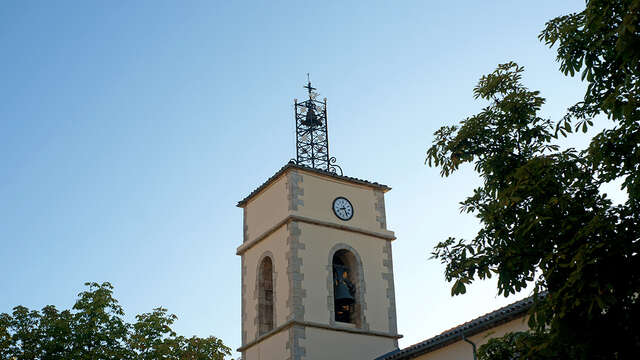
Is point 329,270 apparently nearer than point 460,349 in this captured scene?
No

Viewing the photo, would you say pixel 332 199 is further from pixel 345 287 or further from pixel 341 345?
pixel 341 345

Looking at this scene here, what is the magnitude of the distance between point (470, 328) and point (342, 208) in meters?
8.20

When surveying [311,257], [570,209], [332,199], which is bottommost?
[570,209]

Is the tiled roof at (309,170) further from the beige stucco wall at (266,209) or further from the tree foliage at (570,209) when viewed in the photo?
the tree foliage at (570,209)

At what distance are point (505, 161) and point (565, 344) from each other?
231 centimetres

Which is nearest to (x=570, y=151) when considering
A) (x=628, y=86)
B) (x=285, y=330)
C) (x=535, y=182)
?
(x=535, y=182)

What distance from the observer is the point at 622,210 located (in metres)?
8.04

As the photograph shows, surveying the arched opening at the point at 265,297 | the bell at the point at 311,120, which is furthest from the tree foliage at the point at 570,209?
the bell at the point at 311,120

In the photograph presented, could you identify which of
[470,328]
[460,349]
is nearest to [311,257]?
[460,349]

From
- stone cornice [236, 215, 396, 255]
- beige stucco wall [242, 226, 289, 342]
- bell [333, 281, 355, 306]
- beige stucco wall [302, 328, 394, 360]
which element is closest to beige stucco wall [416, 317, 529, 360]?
beige stucco wall [302, 328, 394, 360]

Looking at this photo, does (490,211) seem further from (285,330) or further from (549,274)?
(285,330)

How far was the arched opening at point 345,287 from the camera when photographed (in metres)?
Answer: 22.6

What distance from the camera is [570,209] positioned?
26.7 feet

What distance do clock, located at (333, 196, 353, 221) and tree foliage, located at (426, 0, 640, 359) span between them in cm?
1385
